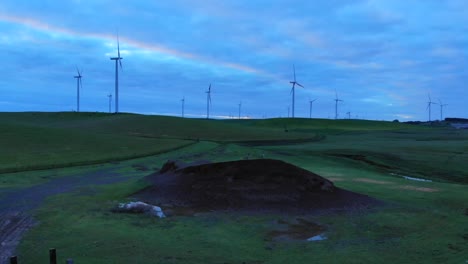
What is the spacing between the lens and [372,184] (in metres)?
21.4

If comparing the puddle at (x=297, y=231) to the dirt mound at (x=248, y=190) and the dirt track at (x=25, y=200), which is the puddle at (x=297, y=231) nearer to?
the dirt mound at (x=248, y=190)

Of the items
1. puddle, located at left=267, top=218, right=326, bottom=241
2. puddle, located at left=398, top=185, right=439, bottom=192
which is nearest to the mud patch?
puddle, located at left=267, top=218, right=326, bottom=241

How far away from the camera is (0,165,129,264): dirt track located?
11000 millimetres

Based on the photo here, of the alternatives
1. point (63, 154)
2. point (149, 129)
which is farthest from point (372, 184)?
point (149, 129)

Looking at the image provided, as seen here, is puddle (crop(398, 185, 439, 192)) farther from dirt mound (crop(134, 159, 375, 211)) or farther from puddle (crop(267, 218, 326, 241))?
puddle (crop(267, 218, 326, 241))

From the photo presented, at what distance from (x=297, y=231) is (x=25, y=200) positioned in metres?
9.76

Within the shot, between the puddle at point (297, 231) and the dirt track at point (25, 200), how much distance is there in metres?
6.08

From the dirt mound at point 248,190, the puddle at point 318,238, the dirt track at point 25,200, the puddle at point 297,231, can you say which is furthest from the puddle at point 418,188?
the dirt track at point 25,200

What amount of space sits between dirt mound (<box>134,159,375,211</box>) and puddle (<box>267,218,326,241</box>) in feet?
5.73

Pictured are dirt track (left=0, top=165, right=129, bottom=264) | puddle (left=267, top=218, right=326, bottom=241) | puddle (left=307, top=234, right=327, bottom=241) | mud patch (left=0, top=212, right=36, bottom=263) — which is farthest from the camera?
puddle (left=267, top=218, right=326, bottom=241)

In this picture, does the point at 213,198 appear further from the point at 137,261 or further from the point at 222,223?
the point at 137,261

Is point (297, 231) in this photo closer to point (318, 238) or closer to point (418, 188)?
point (318, 238)

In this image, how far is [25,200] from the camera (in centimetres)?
1644

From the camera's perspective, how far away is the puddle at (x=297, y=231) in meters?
11.7
